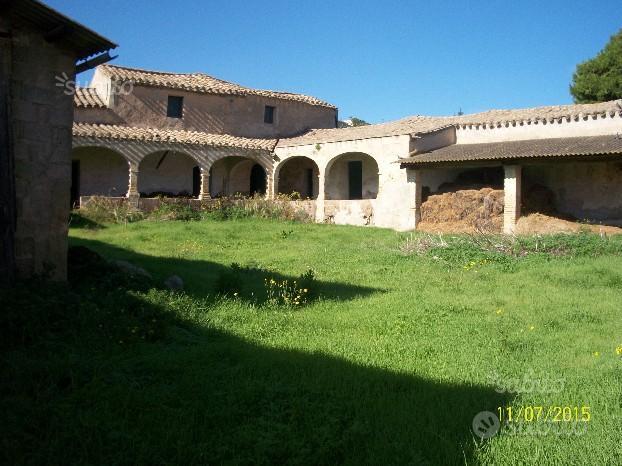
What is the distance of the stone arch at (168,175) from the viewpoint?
76.7 ft

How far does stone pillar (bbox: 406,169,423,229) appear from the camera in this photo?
20000 millimetres

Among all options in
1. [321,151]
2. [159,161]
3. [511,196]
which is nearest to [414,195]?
[511,196]

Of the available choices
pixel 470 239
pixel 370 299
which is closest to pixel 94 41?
pixel 370 299

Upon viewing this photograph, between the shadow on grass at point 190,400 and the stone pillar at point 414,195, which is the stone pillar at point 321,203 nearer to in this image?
the stone pillar at point 414,195

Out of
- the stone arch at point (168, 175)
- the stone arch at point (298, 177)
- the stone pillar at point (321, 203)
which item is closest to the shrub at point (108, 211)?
the stone arch at point (168, 175)

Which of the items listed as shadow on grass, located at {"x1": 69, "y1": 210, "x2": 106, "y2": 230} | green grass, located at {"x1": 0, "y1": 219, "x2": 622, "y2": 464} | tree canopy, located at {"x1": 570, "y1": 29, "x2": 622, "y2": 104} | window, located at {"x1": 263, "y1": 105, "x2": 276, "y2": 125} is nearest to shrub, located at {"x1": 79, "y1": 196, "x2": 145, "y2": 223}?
shadow on grass, located at {"x1": 69, "y1": 210, "x2": 106, "y2": 230}

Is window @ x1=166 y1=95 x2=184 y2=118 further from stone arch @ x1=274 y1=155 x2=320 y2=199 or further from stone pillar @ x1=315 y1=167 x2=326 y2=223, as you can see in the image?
stone pillar @ x1=315 y1=167 x2=326 y2=223

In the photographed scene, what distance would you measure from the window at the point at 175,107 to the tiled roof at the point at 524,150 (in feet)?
34.9

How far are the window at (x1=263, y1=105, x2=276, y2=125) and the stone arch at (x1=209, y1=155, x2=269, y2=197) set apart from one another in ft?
7.04

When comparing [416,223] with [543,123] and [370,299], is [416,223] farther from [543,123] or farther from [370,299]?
[370,299]

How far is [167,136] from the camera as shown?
72.1ft

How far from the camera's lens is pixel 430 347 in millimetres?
6070
